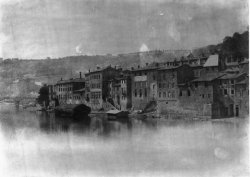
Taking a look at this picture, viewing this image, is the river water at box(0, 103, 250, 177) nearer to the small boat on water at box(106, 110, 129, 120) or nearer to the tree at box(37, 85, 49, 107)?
the small boat on water at box(106, 110, 129, 120)

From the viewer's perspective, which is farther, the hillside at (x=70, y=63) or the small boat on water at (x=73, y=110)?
the small boat on water at (x=73, y=110)

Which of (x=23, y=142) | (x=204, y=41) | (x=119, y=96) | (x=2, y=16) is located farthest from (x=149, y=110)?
(x=2, y=16)

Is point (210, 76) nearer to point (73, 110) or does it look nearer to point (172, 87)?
point (172, 87)

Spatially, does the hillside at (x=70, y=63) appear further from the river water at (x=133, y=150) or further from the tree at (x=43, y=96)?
the river water at (x=133, y=150)

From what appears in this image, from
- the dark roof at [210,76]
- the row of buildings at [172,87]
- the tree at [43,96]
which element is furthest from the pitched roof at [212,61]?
Answer: the tree at [43,96]

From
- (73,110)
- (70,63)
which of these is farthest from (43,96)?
(70,63)

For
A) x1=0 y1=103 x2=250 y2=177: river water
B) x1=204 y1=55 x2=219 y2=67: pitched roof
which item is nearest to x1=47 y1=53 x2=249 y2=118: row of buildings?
x1=204 y1=55 x2=219 y2=67: pitched roof

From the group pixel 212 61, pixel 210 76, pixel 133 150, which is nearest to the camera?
pixel 133 150
